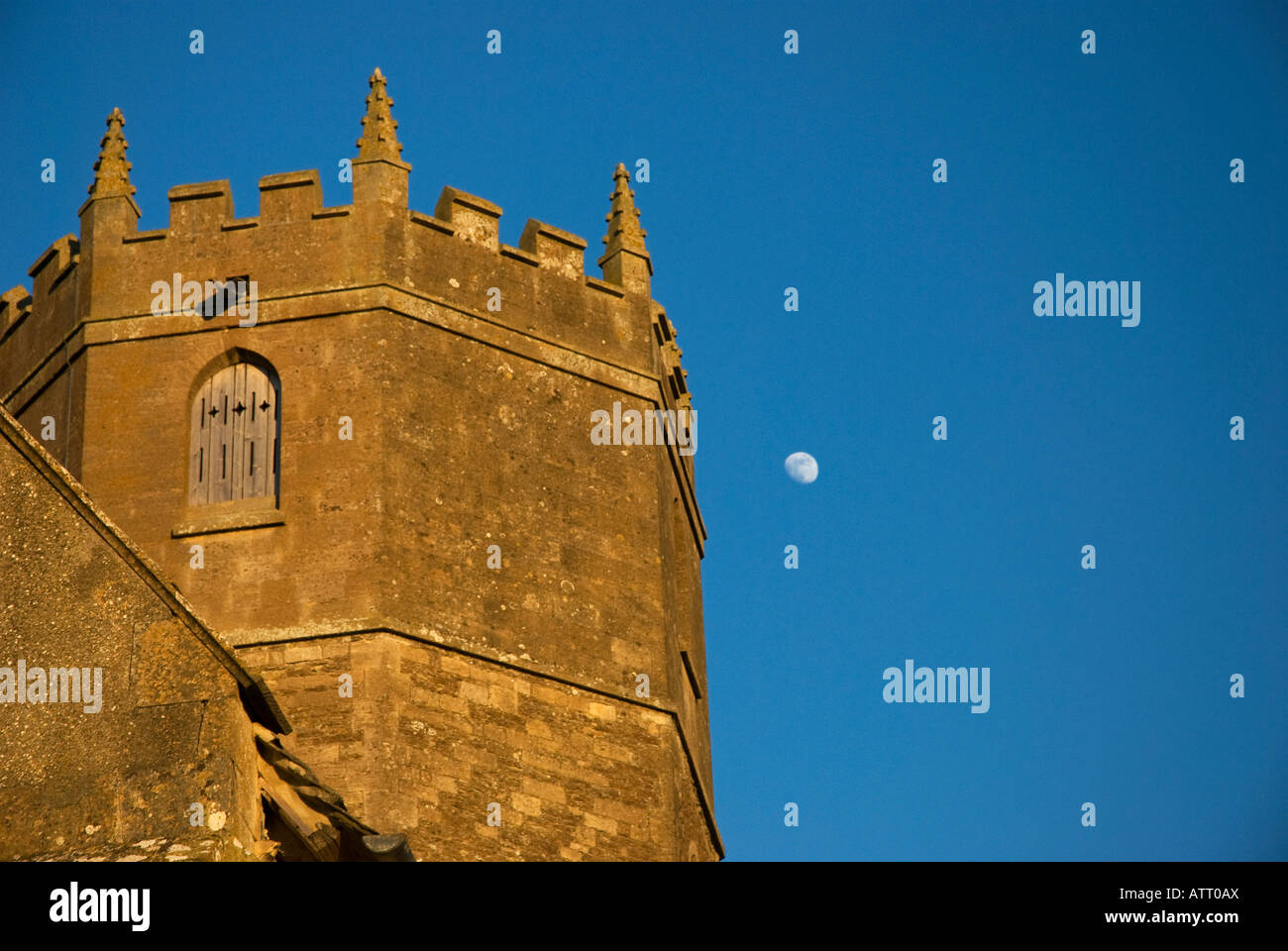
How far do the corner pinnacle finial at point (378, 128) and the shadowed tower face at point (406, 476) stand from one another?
34 mm

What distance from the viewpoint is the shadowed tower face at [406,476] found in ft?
65.7

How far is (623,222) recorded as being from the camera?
23.9 metres

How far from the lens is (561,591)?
2111 cm

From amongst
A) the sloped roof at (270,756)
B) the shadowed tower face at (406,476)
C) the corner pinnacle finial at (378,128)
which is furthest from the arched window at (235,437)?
the sloped roof at (270,756)

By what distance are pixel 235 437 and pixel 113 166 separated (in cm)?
346

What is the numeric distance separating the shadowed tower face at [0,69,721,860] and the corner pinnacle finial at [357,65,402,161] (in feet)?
0.11

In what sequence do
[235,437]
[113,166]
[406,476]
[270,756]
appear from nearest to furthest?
[270,756]
[406,476]
[235,437]
[113,166]

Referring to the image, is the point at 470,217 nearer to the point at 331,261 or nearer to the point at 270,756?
the point at 331,261

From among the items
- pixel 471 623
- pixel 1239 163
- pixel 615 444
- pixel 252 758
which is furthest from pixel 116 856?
pixel 1239 163

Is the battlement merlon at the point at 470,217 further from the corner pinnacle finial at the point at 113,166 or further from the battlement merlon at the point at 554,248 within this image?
the corner pinnacle finial at the point at 113,166

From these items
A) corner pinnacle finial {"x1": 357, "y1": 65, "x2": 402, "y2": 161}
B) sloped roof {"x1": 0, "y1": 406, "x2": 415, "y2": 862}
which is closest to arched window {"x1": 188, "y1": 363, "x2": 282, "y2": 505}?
corner pinnacle finial {"x1": 357, "y1": 65, "x2": 402, "y2": 161}

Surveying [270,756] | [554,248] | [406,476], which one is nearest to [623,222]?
[554,248]
